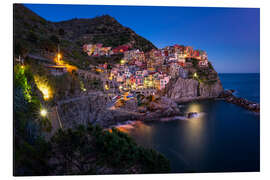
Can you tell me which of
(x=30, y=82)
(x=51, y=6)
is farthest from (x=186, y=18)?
(x=30, y=82)

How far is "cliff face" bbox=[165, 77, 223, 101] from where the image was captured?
851cm

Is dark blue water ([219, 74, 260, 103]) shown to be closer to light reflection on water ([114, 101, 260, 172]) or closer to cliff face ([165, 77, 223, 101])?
light reflection on water ([114, 101, 260, 172])

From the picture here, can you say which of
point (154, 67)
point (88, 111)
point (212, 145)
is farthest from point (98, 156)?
point (154, 67)

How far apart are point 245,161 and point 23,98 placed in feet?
17.0

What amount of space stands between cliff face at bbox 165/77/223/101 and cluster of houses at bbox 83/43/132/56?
708 centimetres

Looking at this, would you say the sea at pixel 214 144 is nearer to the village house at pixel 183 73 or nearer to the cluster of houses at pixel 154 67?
the cluster of houses at pixel 154 67

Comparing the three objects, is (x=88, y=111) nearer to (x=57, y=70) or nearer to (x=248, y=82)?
(x=57, y=70)

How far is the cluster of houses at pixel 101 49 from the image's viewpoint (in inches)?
438

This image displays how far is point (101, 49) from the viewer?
12328 mm

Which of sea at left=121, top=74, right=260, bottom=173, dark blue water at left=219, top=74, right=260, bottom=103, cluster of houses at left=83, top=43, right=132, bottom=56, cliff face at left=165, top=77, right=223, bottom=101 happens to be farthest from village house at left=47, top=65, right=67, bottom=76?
dark blue water at left=219, top=74, right=260, bottom=103

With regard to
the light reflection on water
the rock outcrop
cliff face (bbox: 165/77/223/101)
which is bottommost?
the light reflection on water

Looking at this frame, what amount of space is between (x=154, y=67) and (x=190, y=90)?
10.1ft

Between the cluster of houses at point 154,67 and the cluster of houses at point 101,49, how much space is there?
3.27ft

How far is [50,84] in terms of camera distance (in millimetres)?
4602
